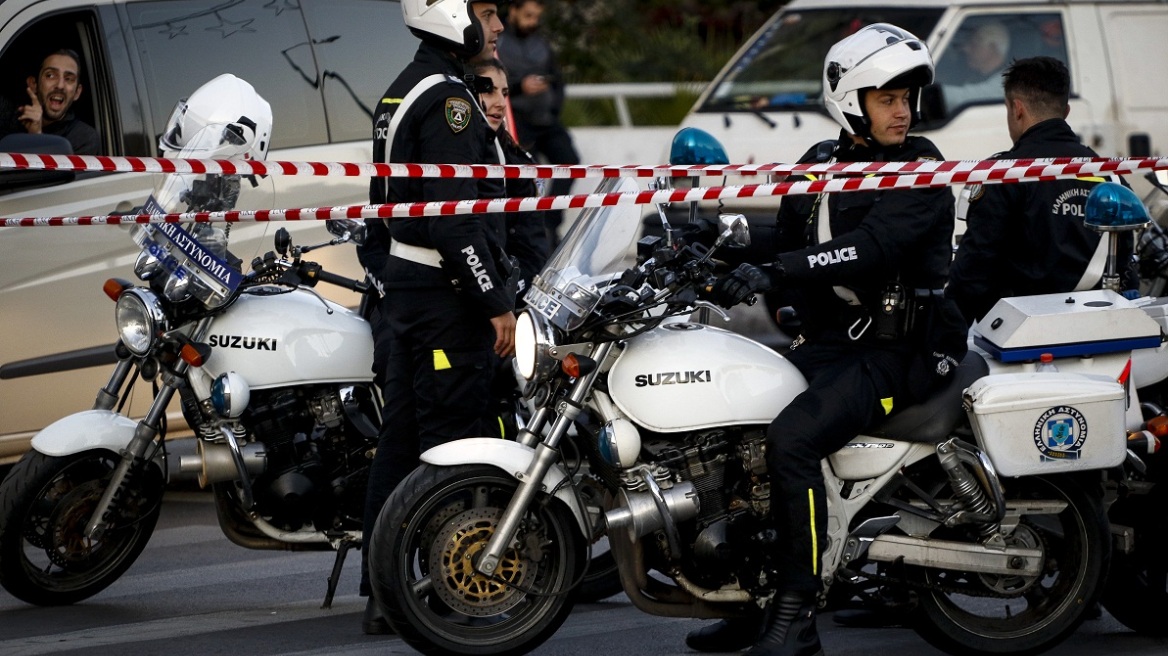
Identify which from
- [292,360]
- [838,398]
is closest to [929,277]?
[838,398]

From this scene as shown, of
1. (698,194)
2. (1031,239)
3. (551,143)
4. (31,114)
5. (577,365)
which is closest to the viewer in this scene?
(577,365)

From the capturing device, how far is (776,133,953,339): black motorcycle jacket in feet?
16.2

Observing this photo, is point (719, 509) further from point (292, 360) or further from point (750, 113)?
point (750, 113)

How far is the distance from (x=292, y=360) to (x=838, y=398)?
77.1 inches

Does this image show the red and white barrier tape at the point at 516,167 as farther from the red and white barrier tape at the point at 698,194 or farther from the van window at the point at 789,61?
the van window at the point at 789,61

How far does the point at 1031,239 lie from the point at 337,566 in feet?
8.61

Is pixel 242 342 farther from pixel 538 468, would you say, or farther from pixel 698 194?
pixel 698 194

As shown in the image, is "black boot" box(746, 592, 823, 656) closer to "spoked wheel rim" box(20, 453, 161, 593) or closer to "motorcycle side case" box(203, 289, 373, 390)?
"motorcycle side case" box(203, 289, 373, 390)

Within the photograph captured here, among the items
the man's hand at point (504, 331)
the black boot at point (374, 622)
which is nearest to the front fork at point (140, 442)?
the black boot at point (374, 622)

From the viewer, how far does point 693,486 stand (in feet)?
16.3

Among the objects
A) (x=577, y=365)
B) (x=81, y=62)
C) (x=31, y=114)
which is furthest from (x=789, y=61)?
(x=577, y=365)

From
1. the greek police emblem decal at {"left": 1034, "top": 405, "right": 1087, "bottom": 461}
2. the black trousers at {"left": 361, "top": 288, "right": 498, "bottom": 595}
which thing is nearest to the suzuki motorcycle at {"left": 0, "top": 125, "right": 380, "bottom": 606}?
the black trousers at {"left": 361, "top": 288, "right": 498, "bottom": 595}

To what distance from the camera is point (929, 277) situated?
5.14 m

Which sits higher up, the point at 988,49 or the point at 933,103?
the point at 988,49
